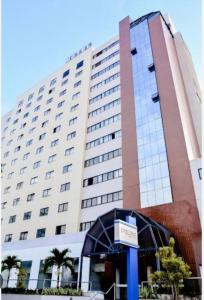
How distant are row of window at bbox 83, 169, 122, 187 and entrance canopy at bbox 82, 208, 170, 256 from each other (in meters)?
9.06

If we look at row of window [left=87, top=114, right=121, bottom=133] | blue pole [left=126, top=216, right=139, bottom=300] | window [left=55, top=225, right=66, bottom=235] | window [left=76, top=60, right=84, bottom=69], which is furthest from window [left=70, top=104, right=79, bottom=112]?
blue pole [left=126, top=216, right=139, bottom=300]

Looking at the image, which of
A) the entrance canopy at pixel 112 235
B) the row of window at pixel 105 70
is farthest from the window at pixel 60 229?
the row of window at pixel 105 70

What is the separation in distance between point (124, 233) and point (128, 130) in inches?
814

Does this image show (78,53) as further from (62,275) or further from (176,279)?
(176,279)

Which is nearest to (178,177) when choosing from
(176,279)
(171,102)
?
(171,102)

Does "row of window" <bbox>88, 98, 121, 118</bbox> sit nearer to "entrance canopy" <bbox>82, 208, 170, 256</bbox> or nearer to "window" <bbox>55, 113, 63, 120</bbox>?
"window" <bbox>55, 113, 63, 120</bbox>

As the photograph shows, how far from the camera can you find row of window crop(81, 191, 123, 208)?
2992 cm

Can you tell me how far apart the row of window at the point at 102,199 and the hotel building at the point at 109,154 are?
13 centimetres

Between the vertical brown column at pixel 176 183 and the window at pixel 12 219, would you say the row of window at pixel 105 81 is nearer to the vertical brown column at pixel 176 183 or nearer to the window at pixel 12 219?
the vertical brown column at pixel 176 183

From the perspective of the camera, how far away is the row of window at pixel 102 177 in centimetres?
3141

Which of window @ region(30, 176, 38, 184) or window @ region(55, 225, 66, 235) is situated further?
window @ region(30, 176, 38, 184)

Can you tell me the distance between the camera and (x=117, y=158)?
32500mm

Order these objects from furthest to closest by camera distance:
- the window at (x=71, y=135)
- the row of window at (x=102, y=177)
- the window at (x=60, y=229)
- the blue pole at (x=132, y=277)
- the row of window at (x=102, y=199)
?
1. the window at (x=71, y=135)
2. the window at (x=60, y=229)
3. the row of window at (x=102, y=177)
4. the row of window at (x=102, y=199)
5. the blue pole at (x=132, y=277)

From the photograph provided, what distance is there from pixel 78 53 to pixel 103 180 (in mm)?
30854
